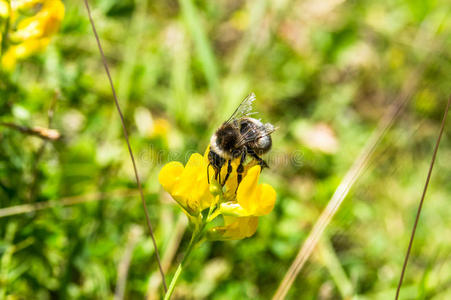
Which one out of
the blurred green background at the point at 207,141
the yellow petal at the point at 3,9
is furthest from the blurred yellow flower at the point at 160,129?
the yellow petal at the point at 3,9

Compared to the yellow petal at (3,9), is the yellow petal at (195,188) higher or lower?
lower

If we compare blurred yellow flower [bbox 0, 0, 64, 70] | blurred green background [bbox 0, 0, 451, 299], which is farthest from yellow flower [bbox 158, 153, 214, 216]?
blurred yellow flower [bbox 0, 0, 64, 70]

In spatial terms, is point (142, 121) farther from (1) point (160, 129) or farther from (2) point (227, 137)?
(2) point (227, 137)

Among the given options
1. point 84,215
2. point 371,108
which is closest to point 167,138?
point 84,215

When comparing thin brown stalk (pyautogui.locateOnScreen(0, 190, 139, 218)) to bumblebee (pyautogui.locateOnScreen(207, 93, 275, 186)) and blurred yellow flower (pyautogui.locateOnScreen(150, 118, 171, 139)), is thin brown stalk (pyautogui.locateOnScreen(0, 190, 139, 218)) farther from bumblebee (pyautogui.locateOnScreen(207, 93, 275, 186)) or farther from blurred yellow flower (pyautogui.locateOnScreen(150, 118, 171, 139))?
bumblebee (pyautogui.locateOnScreen(207, 93, 275, 186))

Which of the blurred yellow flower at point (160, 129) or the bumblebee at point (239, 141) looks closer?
the bumblebee at point (239, 141)

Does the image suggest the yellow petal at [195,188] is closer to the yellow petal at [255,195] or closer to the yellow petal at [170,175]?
the yellow petal at [170,175]

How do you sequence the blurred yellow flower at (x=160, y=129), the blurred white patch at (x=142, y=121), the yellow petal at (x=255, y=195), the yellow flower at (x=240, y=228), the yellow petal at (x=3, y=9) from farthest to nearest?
the blurred white patch at (x=142, y=121) < the blurred yellow flower at (x=160, y=129) < the yellow petal at (x=3, y=9) < the yellow flower at (x=240, y=228) < the yellow petal at (x=255, y=195)

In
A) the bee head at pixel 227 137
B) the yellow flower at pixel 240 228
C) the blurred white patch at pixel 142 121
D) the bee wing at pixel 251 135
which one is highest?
the blurred white patch at pixel 142 121
